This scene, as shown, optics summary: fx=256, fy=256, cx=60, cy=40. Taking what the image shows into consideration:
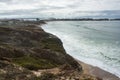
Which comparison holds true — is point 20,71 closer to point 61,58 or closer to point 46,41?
point 61,58

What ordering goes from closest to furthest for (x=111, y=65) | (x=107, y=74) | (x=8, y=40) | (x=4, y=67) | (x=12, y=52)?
1. (x=4, y=67)
2. (x=12, y=52)
3. (x=107, y=74)
4. (x=111, y=65)
5. (x=8, y=40)

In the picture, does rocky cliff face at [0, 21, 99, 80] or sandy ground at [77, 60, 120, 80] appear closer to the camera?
rocky cliff face at [0, 21, 99, 80]

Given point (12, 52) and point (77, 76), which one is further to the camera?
point (12, 52)

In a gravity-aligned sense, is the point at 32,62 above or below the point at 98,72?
above

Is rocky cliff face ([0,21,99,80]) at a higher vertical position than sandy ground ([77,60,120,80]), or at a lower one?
higher

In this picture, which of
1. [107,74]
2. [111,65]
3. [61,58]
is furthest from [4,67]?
[111,65]

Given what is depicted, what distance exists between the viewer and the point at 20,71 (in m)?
18.1

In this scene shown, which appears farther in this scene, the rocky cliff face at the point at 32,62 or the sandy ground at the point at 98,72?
the sandy ground at the point at 98,72

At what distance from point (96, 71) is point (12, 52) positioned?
13079 mm

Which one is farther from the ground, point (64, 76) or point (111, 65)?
point (64, 76)

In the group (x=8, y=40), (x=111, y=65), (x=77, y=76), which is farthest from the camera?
(x=8, y=40)

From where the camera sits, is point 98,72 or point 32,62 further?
point 98,72

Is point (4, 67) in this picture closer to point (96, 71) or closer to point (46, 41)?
point (96, 71)

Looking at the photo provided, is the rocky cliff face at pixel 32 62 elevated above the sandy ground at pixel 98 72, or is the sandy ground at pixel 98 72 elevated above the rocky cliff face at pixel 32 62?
the rocky cliff face at pixel 32 62
